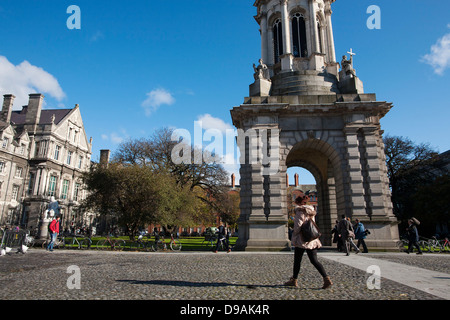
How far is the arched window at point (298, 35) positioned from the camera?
2311cm

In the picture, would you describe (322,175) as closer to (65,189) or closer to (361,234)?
(361,234)

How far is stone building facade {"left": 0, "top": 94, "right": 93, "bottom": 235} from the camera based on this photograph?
42188mm

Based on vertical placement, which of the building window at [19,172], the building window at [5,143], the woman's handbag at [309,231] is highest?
the building window at [5,143]

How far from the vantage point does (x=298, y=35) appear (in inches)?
913

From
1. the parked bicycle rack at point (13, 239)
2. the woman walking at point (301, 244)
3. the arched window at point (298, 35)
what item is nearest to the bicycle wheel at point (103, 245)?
the parked bicycle rack at point (13, 239)

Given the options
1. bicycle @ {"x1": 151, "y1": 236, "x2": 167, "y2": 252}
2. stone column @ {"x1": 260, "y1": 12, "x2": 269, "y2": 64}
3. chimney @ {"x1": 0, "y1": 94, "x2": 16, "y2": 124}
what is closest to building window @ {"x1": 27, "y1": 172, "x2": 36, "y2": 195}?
chimney @ {"x1": 0, "y1": 94, "x2": 16, "y2": 124}

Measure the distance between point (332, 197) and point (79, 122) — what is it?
50.1 m

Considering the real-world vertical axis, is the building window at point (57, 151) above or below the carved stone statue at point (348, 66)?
above

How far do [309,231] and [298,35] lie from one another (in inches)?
830

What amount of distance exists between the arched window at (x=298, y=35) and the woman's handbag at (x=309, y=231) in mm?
19852

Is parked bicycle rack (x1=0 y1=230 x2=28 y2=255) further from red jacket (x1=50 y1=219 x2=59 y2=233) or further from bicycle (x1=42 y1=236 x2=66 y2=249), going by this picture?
bicycle (x1=42 y1=236 x2=66 y2=249)

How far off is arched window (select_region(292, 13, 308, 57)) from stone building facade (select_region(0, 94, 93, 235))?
30834 millimetres

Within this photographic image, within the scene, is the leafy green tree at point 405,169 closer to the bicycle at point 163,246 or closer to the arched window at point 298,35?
the arched window at point 298,35
